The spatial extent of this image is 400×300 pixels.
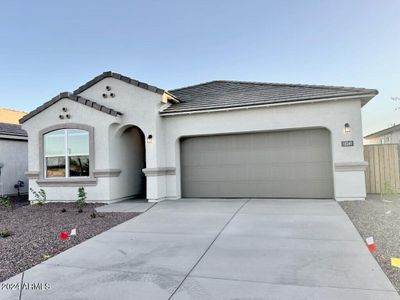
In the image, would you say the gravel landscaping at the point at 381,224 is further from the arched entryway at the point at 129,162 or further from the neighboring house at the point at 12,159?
the neighboring house at the point at 12,159

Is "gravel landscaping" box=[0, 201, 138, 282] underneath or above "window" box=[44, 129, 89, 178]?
underneath

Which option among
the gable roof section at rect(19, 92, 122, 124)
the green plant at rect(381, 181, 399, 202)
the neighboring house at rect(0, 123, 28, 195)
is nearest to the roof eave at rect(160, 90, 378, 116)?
the gable roof section at rect(19, 92, 122, 124)

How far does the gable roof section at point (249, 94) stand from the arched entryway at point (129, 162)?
6.90ft

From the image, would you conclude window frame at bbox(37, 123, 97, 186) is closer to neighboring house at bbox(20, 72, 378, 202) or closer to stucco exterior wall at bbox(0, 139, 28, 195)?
neighboring house at bbox(20, 72, 378, 202)

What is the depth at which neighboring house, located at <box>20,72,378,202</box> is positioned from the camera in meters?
9.74

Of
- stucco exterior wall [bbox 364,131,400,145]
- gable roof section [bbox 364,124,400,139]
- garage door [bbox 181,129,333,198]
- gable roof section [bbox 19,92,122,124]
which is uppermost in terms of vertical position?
gable roof section [bbox 19,92,122,124]

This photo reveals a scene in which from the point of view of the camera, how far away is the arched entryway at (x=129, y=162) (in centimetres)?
1136

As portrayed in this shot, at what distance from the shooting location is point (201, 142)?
11359 millimetres

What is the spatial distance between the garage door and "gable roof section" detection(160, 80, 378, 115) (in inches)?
49.2

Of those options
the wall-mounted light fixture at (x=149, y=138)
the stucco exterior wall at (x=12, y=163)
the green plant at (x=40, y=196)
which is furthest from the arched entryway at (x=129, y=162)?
the stucco exterior wall at (x=12, y=163)

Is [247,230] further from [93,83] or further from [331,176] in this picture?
[93,83]

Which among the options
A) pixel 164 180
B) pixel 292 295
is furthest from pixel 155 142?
pixel 292 295

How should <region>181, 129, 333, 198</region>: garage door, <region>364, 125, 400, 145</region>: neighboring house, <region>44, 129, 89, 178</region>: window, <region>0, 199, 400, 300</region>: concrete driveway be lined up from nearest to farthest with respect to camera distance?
1. <region>0, 199, 400, 300</region>: concrete driveway
2. <region>181, 129, 333, 198</region>: garage door
3. <region>44, 129, 89, 178</region>: window
4. <region>364, 125, 400, 145</region>: neighboring house

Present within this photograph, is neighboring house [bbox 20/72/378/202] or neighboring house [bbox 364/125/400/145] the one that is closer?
neighboring house [bbox 20/72/378/202]
